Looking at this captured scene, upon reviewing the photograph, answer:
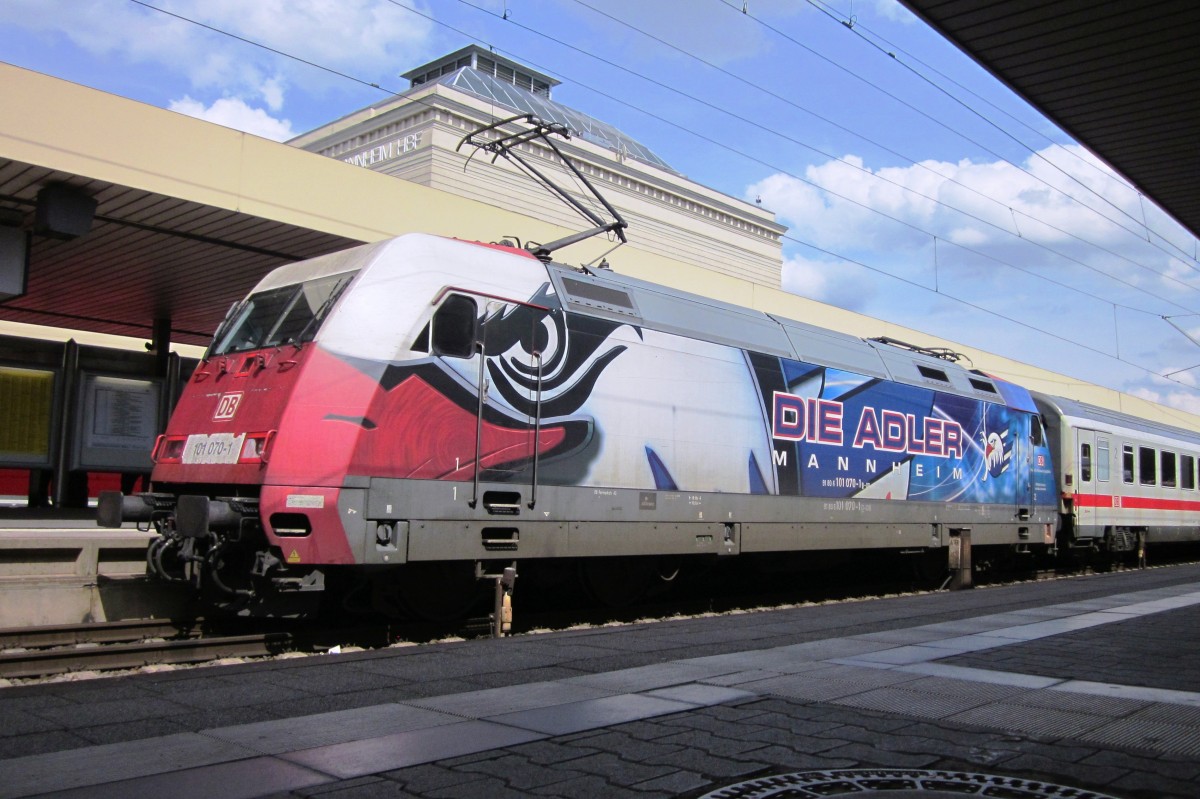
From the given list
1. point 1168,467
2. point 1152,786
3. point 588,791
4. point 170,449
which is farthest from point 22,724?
point 1168,467

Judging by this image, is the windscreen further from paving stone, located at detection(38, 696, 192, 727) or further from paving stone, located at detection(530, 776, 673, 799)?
paving stone, located at detection(530, 776, 673, 799)

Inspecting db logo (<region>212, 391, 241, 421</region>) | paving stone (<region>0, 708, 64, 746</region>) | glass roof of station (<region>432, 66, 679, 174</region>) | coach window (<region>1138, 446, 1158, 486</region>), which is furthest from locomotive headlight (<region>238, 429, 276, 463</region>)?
glass roof of station (<region>432, 66, 679, 174</region>)

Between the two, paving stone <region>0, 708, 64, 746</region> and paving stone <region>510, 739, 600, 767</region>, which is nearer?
paving stone <region>510, 739, 600, 767</region>

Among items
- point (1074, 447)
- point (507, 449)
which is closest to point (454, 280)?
point (507, 449)

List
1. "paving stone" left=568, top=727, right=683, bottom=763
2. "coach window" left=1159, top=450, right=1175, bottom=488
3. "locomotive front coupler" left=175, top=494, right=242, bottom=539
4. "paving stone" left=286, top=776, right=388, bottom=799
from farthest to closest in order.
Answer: "coach window" left=1159, top=450, right=1175, bottom=488 < "locomotive front coupler" left=175, top=494, right=242, bottom=539 < "paving stone" left=568, top=727, right=683, bottom=763 < "paving stone" left=286, top=776, right=388, bottom=799

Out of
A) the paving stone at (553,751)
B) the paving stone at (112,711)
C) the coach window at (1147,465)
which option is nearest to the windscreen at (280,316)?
the paving stone at (112,711)

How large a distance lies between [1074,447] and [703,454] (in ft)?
39.5

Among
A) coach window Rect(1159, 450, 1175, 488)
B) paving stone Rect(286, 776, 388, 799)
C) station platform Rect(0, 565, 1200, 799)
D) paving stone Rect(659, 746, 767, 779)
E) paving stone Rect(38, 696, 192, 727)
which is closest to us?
paving stone Rect(286, 776, 388, 799)

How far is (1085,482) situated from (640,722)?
17.6 m

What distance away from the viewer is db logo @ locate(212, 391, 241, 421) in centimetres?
886

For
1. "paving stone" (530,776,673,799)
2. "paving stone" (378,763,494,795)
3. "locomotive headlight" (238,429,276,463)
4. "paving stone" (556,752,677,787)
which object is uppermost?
"locomotive headlight" (238,429,276,463)

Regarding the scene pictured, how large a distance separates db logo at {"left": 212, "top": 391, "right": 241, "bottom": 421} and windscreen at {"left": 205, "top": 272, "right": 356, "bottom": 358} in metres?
0.54

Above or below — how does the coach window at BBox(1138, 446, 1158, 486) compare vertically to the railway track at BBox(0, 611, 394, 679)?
above

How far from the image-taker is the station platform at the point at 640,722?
174 inches
